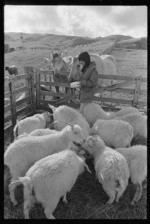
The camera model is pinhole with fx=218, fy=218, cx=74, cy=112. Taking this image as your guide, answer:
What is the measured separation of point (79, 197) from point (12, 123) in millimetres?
3387

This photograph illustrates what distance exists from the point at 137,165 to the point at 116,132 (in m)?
1.08

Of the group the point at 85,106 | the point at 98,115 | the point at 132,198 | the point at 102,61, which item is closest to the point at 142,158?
the point at 132,198

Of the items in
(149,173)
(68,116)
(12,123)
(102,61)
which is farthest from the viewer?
(102,61)

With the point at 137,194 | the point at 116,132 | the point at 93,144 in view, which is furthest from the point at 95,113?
the point at 137,194

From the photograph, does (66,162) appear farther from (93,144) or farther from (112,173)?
(93,144)

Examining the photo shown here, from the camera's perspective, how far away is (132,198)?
3885 millimetres

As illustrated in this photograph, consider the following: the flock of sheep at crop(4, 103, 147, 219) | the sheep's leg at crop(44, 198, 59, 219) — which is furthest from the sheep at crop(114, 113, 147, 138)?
the sheep's leg at crop(44, 198, 59, 219)

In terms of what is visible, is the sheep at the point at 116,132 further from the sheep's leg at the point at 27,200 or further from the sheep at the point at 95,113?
the sheep's leg at the point at 27,200

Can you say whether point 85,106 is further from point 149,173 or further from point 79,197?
point 149,173

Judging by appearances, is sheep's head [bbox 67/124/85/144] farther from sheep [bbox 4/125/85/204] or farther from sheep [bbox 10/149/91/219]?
sheep [bbox 10/149/91/219]

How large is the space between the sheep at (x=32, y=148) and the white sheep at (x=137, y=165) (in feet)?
3.14

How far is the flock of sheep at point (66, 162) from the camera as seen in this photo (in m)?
3.25

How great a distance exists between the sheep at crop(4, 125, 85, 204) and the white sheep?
0.96 m

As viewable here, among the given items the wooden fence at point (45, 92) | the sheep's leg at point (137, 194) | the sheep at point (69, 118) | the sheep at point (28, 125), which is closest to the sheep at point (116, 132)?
the sheep at point (69, 118)
